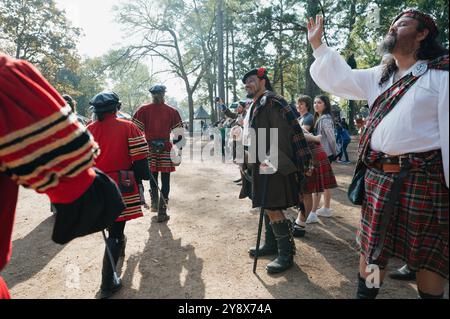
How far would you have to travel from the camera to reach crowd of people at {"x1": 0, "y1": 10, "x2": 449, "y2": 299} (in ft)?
2.97

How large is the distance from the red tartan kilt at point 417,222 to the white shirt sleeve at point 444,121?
0.51ft

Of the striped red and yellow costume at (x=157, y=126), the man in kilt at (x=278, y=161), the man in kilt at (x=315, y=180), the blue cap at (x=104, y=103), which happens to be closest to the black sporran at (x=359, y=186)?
the man in kilt at (x=278, y=161)

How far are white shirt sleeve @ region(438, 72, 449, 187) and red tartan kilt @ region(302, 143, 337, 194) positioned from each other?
260 centimetres

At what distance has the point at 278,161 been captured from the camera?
3113 millimetres

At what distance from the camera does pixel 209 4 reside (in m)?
24.4

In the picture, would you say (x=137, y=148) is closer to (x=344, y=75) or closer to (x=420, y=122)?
(x=344, y=75)

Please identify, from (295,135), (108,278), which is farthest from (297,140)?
(108,278)

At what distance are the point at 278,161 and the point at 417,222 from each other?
1483 mm

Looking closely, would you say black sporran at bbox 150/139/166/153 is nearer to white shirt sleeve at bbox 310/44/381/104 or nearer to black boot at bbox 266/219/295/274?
black boot at bbox 266/219/295/274

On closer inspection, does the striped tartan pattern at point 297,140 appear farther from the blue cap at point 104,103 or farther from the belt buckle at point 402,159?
the blue cap at point 104,103

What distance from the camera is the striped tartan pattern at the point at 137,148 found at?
3.27 metres

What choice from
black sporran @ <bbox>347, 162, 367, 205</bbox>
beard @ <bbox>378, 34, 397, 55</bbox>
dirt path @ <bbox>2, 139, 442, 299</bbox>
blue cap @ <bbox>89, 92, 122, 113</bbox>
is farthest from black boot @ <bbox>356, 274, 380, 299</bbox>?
blue cap @ <bbox>89, 92, 122, 113</bbox>
